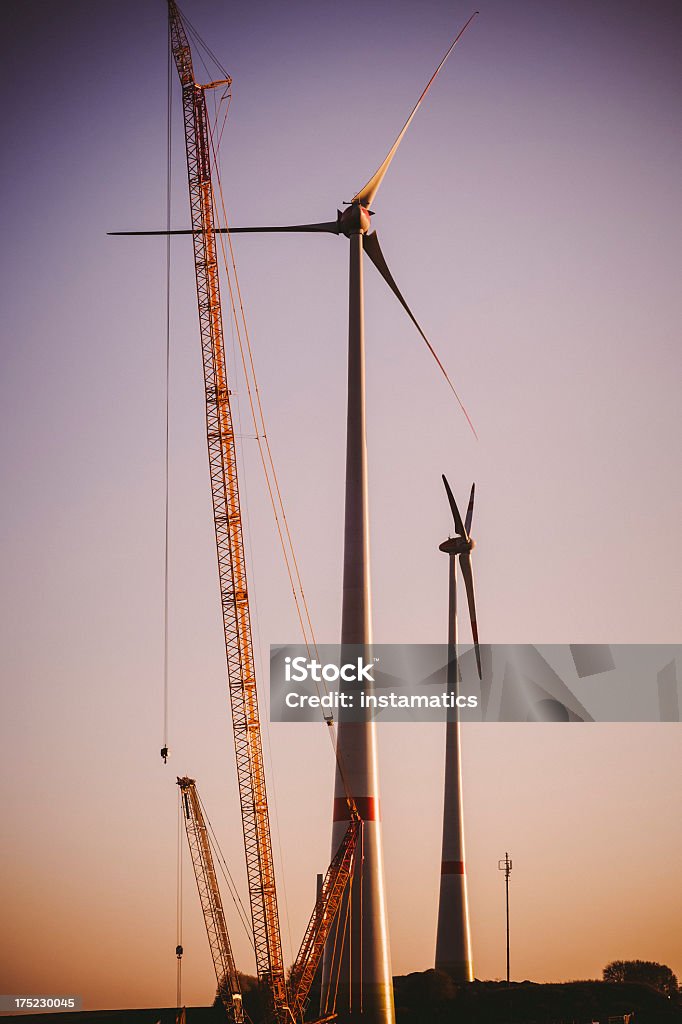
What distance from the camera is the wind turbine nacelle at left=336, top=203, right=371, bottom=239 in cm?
6775

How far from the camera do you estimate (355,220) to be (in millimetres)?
67812

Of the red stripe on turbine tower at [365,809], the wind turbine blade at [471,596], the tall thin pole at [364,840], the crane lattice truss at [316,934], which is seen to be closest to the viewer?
the tall thin pole at [364,840]

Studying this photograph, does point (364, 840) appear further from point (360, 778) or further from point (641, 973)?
point (641, 973)

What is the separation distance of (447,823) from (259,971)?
20.8 meters

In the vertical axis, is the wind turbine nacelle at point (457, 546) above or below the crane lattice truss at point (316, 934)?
above

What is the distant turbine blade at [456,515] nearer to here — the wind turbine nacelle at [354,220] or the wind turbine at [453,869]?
the wind turbine at [453,869]

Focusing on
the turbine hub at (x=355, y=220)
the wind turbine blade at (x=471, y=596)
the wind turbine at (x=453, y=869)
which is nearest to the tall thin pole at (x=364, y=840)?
the turbine hub at (x=355, y=220)

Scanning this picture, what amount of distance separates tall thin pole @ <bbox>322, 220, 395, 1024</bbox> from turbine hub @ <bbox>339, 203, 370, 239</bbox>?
52.8ft

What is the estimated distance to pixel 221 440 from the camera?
74438 millimetres

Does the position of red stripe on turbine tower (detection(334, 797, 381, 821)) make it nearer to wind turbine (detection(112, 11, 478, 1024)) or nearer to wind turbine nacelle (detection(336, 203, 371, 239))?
wind turbine (detection(112, 11, 478, 1024))

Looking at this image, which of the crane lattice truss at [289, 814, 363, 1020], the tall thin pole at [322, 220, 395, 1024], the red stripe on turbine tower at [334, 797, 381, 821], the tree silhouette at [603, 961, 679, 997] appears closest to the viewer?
the tall thin pole at [322, 220, 395, 1024]

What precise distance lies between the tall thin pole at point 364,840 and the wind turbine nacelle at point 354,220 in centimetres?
1611

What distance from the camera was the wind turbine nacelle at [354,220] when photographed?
67750 mm

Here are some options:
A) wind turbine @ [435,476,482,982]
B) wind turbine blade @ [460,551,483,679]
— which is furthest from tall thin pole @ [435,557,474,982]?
wind turbine blade @ [460,551,483,679]
